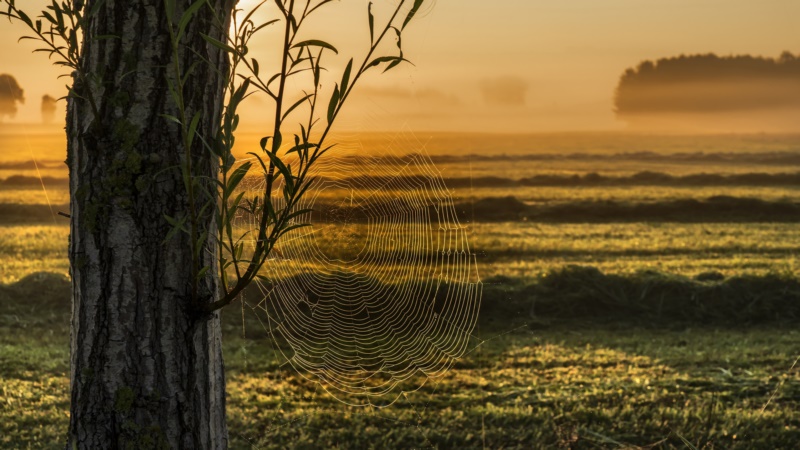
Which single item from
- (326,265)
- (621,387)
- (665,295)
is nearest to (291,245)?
(326,265)

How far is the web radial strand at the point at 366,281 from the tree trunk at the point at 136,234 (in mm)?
2331

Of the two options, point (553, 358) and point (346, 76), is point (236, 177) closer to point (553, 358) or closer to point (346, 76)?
point (346, 76)

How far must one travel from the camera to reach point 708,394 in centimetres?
635

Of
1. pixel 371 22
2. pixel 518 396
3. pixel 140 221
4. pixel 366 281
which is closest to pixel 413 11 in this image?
pixel 371 22

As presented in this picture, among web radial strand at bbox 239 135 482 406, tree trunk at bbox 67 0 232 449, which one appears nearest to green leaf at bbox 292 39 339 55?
tree trunk at bbox 67 0 232 449

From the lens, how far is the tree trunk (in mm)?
2439

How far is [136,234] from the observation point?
8.04 feet

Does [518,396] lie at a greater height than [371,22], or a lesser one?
lesser

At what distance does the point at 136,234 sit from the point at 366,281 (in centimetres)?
558

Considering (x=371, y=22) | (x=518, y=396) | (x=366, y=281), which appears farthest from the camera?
(x=366, y=281)

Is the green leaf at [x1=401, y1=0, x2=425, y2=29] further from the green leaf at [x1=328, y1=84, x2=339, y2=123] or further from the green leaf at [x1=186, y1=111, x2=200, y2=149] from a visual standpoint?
the green leaf at [x1=186, y1=111, x2=200, y2=149]

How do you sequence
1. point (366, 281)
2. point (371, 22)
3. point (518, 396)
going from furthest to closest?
point (366, 281), point (518, 396), point (371, 22)

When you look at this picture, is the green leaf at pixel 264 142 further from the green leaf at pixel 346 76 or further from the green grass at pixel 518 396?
the green grass at pixel 518 396

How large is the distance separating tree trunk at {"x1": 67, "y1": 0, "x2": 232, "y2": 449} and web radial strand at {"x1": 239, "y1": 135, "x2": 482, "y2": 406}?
7.65ft
